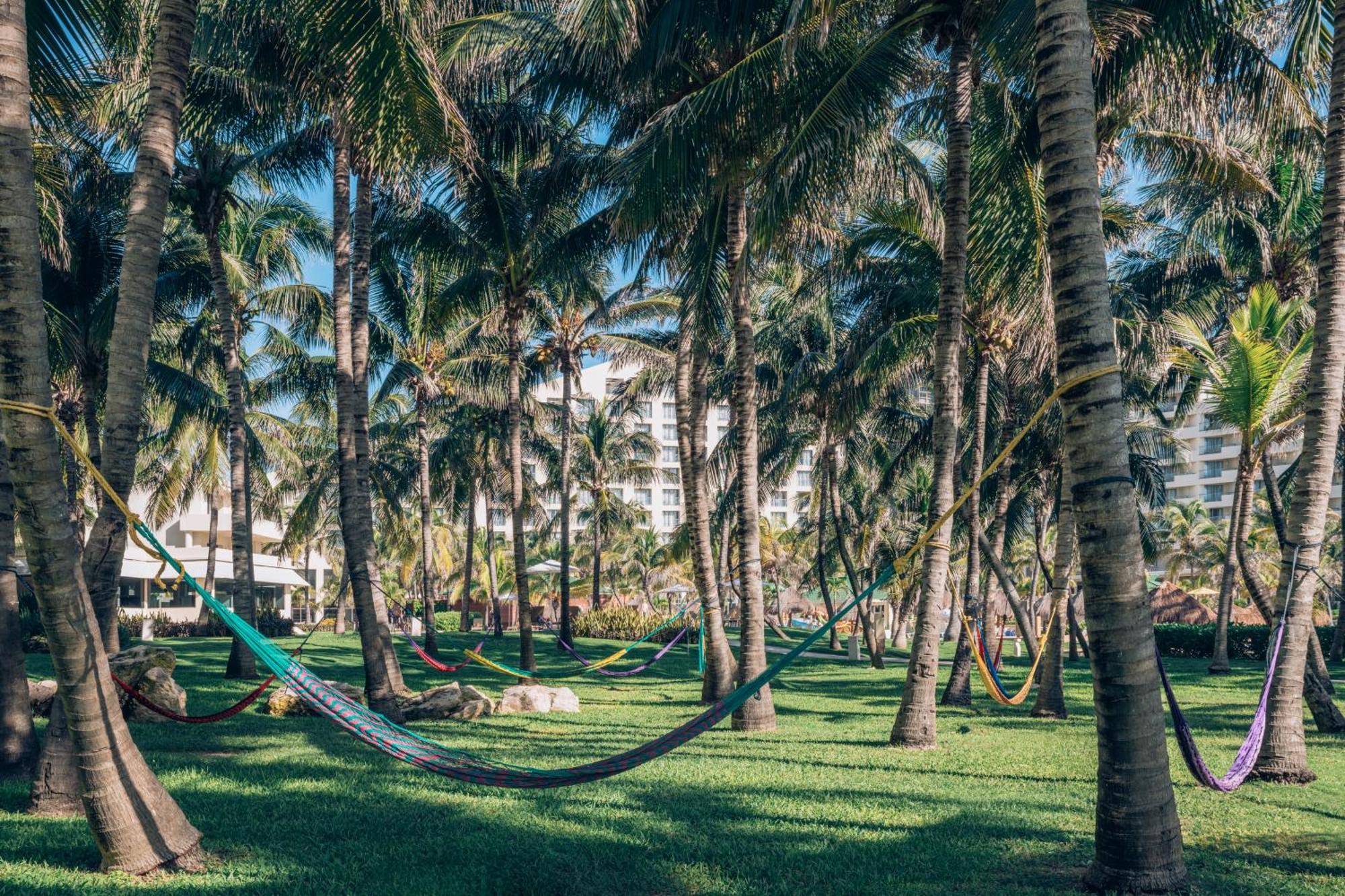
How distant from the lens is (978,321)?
15.1 meters

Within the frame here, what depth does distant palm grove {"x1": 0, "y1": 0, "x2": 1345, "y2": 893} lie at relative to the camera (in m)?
4.86

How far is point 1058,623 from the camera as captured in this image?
1201 cm

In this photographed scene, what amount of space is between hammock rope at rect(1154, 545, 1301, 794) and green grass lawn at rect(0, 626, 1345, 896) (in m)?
0.25

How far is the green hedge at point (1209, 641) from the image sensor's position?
1019 inches

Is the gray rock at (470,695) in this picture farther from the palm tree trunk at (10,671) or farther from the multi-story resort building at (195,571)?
the multi-story resort building at (195,571)

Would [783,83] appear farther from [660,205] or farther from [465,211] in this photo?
[465,211]

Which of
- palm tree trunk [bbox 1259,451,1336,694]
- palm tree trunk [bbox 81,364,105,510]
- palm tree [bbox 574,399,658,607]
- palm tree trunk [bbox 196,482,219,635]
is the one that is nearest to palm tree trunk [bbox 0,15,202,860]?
palm tree trunk [bbox 1259,451,1336,694]

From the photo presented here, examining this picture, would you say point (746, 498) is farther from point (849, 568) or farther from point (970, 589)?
point (849, 568)

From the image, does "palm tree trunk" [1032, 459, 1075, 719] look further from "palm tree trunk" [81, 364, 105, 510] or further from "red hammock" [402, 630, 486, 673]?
"palm tree trunk" [81, 364, 105, 510]

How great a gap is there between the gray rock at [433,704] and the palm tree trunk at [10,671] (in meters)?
5.30

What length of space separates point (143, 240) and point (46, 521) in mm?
2049

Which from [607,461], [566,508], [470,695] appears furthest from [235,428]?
[607,461]

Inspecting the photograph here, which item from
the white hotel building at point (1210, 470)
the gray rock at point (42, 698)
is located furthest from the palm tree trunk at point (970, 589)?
the white hotel building at point (1210, 470)

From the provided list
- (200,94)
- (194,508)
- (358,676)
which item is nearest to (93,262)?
(200,94)
